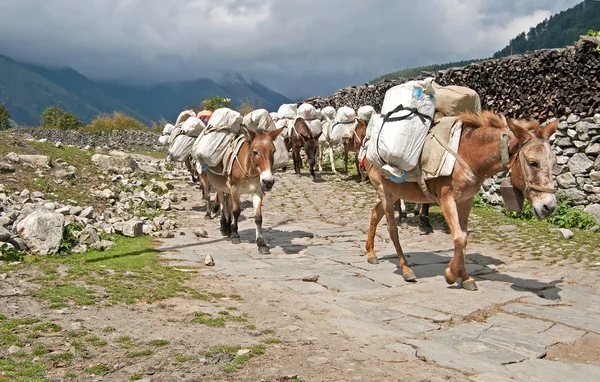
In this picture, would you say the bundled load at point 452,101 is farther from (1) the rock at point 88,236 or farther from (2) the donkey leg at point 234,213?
(1) the rock at point 88,236

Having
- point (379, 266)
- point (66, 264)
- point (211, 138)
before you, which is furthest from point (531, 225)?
point (66, 264)

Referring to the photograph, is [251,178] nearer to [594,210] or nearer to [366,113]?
[594,210]

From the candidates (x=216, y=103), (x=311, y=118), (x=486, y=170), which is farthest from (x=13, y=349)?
(x=216, y=103)

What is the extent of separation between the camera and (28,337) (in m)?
3.83

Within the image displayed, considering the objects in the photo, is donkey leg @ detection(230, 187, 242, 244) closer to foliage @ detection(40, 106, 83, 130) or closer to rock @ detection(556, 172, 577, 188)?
rock @ detection(556, 172, 577, 188)

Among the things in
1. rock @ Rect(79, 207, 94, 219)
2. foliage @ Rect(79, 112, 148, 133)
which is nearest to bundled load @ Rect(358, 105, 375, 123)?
rock @ Rect(79, 207, 94, 219)

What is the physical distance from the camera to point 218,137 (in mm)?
9445

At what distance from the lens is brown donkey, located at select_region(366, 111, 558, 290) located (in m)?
5.17

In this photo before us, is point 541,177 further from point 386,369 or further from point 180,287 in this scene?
point 180,287

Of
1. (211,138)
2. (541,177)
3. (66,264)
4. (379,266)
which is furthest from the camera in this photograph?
(211,138)

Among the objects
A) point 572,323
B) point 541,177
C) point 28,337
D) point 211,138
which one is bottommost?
point 572,323

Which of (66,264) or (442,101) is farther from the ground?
(442,101)

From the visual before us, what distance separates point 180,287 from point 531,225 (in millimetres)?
6920

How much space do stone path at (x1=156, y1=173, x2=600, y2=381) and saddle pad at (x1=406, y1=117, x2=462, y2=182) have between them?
4.67ft
